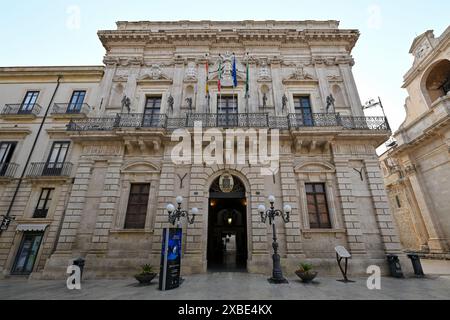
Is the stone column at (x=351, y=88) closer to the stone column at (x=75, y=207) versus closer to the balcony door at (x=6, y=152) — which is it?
the stone column at (x=75, y=207)

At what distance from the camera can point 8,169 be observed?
1229 cm

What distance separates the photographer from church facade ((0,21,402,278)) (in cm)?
971

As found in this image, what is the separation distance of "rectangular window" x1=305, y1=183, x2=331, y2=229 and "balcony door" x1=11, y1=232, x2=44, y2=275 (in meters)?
14.5

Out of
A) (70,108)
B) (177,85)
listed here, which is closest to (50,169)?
(70,108)

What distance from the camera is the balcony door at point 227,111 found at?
12109 millimetres

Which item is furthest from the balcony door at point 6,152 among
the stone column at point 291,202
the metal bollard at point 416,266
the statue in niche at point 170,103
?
the metal bollard at point 416,266

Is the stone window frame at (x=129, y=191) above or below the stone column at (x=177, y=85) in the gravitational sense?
below

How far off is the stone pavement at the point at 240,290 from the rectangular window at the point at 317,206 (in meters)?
2.52

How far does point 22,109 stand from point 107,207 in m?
11.0

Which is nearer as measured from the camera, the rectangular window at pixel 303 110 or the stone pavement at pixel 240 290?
the stone pavement at pixel 240 290

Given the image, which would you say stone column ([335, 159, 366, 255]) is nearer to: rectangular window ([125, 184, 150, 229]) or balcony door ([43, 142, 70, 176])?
rectangular window ([125, 184, 150, 229])

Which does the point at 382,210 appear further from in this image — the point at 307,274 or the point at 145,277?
the point at 145,277

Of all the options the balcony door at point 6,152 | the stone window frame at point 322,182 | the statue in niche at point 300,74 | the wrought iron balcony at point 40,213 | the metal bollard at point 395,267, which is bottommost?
the metal bollard at point 395,267

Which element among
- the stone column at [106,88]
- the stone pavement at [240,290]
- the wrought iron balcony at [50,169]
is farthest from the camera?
the stone column at [106,88]
